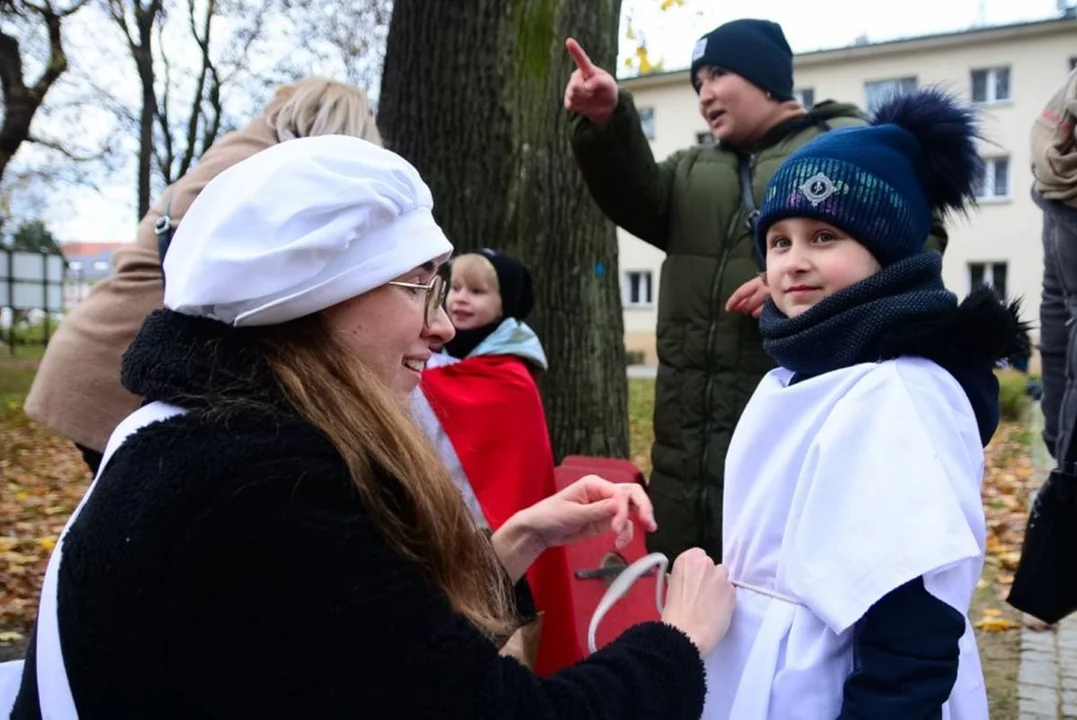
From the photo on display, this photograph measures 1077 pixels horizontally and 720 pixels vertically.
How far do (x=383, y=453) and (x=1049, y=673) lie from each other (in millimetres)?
3491

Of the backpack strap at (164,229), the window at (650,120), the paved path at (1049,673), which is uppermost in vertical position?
the window at (650,120)

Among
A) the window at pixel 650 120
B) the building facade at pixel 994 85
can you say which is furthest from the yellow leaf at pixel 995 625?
the window at pixel 650 120

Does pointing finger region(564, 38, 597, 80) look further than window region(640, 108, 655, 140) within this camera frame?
No

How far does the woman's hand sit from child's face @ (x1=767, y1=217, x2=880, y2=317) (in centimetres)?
46

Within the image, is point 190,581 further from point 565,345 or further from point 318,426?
point 565,345

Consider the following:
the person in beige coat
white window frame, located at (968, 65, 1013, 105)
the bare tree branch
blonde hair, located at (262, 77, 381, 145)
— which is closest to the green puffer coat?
blonde hair, located at (262, 77, 381, 145)

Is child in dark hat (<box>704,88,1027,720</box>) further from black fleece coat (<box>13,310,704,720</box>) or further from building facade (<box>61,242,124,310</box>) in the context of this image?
building facade (<box>61,242,124,310</box>)

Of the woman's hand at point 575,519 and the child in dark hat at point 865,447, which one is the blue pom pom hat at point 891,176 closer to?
the child in dark hat at point 865,447

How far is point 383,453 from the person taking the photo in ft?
4.25

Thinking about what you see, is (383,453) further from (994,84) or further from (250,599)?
(994,84)

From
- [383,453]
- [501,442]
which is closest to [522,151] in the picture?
[501,442]

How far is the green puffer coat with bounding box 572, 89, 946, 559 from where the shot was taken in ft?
9.16

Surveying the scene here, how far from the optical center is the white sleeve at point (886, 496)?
1474mm

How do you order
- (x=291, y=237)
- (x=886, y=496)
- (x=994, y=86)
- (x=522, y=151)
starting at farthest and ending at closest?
(x=994, y=86) < (x=522, y=151) < (x=886, y=496) < (x=291, y=237)
